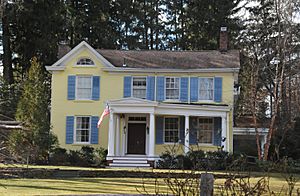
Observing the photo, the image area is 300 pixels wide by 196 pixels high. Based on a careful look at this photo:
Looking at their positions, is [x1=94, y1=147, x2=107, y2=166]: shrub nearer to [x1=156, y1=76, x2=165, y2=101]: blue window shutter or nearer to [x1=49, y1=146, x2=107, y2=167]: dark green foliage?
[x1=49, y1=146, x2=107, y2=167]: dark green foliage

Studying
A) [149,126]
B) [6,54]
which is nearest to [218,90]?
[149,126]

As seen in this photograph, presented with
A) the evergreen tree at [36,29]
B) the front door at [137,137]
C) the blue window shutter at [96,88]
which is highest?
Answer: the evergreen tree at [36,29]

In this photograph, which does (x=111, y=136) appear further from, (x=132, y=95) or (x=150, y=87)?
(x=150, y=87)

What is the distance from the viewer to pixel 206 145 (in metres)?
26.0

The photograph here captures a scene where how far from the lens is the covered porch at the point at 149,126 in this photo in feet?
80.7

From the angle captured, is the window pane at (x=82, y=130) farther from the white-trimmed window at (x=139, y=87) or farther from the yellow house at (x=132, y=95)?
the white-trimmed window at (x=139, y=87)

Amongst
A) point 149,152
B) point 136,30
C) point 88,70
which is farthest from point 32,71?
point 136,30

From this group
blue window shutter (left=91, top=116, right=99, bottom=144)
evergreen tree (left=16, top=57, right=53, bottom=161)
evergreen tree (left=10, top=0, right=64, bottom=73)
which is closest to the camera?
evergreen tree (left=16, top=57, right=53, bottom=161)

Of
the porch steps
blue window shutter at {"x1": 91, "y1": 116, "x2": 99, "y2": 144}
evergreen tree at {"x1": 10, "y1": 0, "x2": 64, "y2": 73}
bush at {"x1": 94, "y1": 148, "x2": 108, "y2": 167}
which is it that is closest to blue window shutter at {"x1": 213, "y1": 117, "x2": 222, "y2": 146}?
the porch steps

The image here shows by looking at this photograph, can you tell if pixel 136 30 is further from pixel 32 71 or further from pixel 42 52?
pixel 32 71

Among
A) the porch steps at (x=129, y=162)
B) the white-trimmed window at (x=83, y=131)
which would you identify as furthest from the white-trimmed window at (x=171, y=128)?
the white-trimmed window at (x=83, y=131)

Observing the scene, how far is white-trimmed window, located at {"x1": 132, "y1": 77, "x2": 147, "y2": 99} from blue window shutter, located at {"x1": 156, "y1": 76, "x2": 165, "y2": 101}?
2.46 ft

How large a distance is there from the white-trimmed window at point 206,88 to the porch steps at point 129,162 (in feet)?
16.1

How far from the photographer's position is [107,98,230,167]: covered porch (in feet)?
80.7
